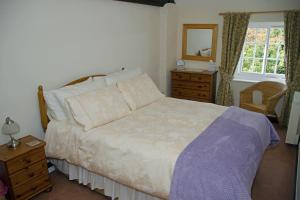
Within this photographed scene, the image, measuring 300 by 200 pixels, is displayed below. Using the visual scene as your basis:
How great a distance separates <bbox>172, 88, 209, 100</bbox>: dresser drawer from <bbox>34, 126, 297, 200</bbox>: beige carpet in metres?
1.71

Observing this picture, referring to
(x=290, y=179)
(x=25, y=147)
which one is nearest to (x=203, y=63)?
(x=290, y=179)

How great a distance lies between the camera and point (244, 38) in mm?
4242

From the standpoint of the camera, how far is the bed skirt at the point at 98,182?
2191mm

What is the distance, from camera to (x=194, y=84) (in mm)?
4582

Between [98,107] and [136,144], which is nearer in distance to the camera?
[136,144]

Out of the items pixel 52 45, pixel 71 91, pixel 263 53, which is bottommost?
pixel 71 91

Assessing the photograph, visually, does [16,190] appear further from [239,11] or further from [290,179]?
[239,11]

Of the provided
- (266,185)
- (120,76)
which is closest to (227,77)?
(120,76)

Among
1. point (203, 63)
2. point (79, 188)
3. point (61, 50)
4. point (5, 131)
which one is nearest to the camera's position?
point (5, 131)

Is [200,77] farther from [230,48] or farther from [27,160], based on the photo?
[27,160]

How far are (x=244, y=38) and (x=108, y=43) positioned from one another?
2.43 meters

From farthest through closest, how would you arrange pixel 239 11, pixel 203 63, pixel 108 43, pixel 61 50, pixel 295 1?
1. pixel 203 63
2. pixel 239 11
3. pixel 295 1
4. pixel 108 43
5. pixel 61 50

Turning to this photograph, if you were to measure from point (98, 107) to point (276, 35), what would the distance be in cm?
345

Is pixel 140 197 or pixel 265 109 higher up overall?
pixel 265 109
